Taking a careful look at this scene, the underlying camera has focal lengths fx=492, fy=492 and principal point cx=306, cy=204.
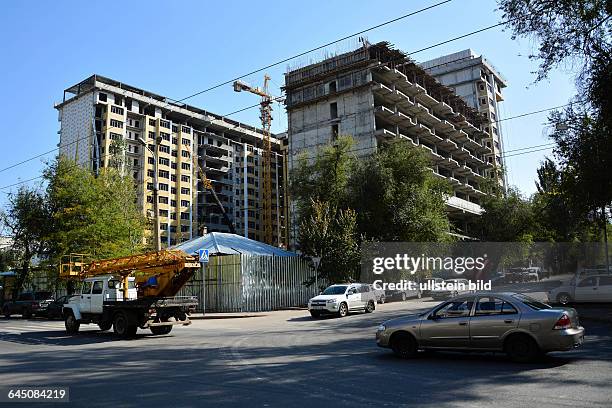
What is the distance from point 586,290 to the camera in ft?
75.6

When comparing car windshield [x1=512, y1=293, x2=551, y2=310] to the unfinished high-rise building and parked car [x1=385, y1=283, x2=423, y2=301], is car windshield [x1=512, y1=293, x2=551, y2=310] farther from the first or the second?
the unfinished high-rise building

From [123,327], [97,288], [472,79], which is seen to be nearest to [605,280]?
[123,327]

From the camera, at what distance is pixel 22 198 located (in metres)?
35.8

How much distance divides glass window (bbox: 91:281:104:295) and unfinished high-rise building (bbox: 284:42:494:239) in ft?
157

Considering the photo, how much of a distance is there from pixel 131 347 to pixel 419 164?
29629mm

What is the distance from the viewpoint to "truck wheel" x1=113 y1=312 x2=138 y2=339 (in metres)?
17.5

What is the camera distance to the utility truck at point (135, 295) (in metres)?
17.4

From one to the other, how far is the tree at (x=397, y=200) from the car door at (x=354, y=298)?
1091cm

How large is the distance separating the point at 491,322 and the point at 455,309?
0.81 m

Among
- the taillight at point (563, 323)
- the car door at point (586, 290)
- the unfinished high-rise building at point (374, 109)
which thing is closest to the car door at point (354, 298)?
the car door at point (586, 290)

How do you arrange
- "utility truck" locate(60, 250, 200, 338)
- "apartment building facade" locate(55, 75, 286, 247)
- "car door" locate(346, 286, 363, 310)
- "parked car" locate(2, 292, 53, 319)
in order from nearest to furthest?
"utility truck" locate(60, 250, 200, 338) < "car door" locate(346, 286, 363, 310) < "parked car" locate(2, 292, 53, 319) < "apartment building facade" locate(55, 75, 286, 247)

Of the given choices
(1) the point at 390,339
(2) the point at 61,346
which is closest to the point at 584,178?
(1) the point at 390,339

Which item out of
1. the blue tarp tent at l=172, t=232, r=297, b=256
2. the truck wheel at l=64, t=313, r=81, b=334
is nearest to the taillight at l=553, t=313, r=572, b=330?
the truck wheel at l=64, t=313, r=81, b=334

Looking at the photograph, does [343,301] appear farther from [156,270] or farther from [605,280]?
[605,280]
